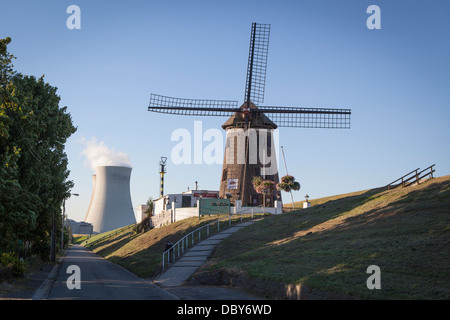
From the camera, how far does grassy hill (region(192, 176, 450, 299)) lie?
15.2 m

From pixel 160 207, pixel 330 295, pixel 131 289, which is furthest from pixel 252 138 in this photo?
pixel 330 295

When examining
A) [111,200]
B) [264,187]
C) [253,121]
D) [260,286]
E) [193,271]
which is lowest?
[193,271]

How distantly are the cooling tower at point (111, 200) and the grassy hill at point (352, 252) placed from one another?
2865 inches

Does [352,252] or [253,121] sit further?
[253,121]

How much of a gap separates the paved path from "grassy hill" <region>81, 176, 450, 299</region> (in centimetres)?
93

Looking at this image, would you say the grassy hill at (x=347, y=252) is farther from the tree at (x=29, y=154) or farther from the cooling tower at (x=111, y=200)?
the cooling tower at (x=111, y=200)

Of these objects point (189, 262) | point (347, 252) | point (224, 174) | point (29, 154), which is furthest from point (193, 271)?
point (224, 174)

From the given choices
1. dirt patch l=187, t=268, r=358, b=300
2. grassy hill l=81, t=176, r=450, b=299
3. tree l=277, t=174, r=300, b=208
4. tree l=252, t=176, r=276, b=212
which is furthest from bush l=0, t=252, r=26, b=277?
tree l=277, t=174, r=300, b=208

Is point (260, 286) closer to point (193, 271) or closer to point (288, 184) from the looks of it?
point (193, 271)

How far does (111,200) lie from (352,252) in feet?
306

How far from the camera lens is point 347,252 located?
20.4 meters

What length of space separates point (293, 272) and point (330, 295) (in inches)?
158
